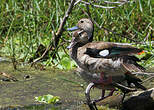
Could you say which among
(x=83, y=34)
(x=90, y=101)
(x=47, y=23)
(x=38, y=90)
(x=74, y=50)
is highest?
(x=83, y=34)

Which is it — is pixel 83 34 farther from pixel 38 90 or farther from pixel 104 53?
pixel 38 90

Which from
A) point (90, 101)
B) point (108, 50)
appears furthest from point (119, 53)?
point (90, 101)

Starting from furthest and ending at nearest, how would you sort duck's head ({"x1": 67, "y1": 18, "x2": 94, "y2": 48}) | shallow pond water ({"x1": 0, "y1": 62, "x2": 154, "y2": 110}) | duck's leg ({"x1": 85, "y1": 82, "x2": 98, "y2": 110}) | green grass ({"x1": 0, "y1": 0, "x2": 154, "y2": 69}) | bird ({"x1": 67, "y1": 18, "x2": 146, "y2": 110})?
green grass ({"x1": 0, "y1": 0, "x2": 154, "y2": 69}), duck's head ({"x1": 67, "y1": 18, "x2": 94, "y2": 48}), shallow pond water ({"x1": 0, "y1": 62, "x2": 154, "y2": 110}), bird ({"x1": 67, "y1": 18, "x2": 146, "y2": 110}), duck's leg ({"x1": 85, "y1": 82, "x2": 98, "y2": 110})

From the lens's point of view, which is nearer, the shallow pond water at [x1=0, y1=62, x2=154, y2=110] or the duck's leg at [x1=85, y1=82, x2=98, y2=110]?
the duck's leg at [x1=85, y1=82, x2=98, y2=110]

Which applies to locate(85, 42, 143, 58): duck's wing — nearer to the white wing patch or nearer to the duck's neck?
the white wing patch

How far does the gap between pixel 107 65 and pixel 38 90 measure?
1306mm

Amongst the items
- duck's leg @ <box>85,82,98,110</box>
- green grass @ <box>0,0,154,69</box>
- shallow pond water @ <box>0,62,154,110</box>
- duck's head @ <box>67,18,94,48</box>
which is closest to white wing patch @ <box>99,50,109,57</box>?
duck's leg @ <box>85,82,98,110</box>

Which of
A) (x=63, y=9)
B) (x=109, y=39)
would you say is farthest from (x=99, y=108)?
(x=63, y=9)

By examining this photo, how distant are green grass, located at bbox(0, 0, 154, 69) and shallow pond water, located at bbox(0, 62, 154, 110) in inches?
19.1

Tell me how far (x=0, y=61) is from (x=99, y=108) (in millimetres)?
2929

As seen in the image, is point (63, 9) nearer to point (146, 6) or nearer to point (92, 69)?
point (146, 6)

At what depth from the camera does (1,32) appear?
23.5ft

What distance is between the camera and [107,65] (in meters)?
3.81

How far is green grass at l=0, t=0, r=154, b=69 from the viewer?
21.5ft
